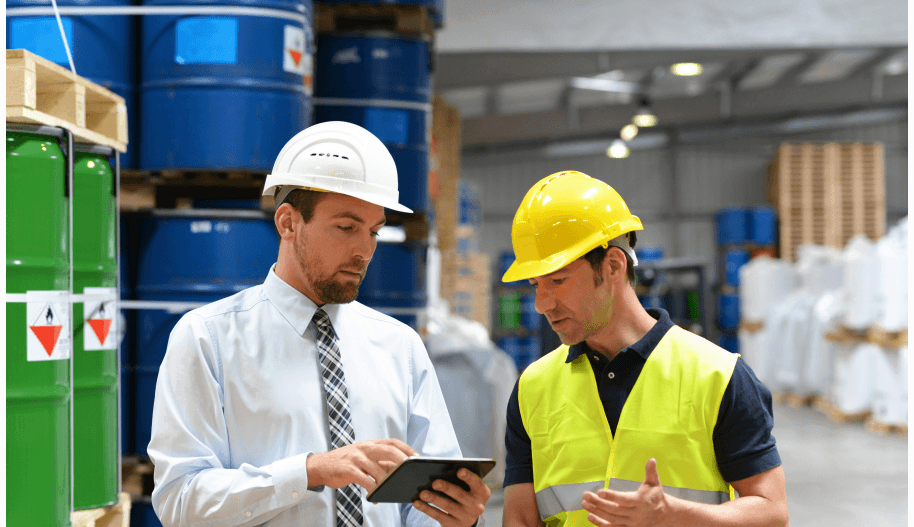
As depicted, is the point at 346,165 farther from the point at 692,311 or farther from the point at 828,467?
the point at 692,311

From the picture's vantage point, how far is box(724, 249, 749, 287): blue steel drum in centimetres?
1667

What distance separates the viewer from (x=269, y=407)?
205cm

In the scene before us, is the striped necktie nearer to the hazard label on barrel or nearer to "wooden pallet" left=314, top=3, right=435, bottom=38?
the hazard label on barrel

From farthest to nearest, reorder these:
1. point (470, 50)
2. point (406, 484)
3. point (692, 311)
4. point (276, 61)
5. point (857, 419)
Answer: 1. point (857, 419)
2. point (692, 311)
3. point (470, 50)
4. point (276, 61)
5. point (406, 484)

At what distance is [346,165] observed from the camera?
85.2 inches

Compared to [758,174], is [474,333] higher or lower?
lower

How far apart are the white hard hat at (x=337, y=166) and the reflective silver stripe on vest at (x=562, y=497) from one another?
2.55 feet

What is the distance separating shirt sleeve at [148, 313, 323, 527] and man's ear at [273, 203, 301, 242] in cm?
35

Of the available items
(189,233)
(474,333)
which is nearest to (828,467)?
(474,333)

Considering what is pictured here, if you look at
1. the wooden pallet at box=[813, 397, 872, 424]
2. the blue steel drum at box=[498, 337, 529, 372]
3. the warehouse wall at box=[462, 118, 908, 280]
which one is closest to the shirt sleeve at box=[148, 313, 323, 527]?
the wooden pallet at box=[813, 397, 872, 424]

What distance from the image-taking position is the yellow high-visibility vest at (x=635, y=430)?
79.0 inches

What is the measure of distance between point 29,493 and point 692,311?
327 inches

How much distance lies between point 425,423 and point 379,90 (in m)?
2.98

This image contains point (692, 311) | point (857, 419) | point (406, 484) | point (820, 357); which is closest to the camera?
point (406, 484)
